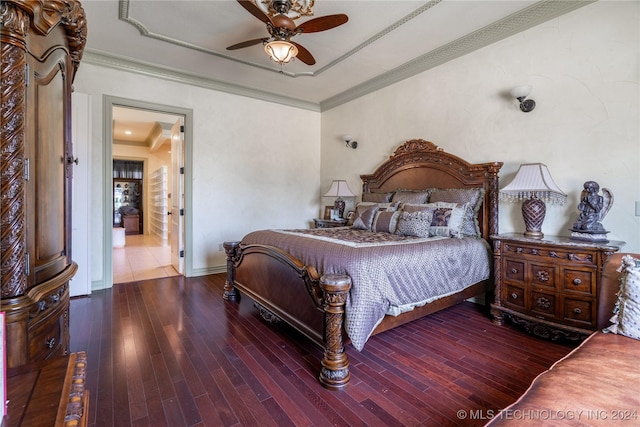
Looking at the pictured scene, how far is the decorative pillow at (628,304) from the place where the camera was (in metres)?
1.35

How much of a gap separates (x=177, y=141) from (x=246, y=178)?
1190 millimetres

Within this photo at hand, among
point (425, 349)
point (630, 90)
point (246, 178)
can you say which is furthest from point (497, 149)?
point (246, 178)

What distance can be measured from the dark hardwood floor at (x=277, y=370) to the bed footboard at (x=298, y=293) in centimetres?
16

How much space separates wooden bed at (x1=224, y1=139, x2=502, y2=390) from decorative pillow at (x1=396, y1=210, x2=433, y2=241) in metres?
0.65

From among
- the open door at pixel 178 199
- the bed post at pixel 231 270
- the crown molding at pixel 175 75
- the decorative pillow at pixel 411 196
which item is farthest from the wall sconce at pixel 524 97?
the open door at pixel 178 199

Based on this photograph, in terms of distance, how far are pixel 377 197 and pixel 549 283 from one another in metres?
2.31

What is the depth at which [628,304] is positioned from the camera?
1378mm

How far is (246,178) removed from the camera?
492 centimetres

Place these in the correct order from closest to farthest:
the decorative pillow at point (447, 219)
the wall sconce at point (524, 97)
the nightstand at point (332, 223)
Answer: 1. the wall sconce at point (524, 97)
2. the decorative pillow at point (447, 219)
3. the nightstand at point (332, 223)

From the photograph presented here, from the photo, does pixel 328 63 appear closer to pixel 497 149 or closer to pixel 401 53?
pixel 401 53

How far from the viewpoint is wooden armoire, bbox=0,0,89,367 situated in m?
1.00

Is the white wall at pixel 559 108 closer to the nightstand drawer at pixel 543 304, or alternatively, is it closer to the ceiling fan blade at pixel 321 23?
the nightstand drawer at pixel 543 304

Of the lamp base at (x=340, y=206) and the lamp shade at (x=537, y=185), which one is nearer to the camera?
the lamp shade at (x=537, y=185)

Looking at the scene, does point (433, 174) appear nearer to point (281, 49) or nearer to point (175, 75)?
point (281, 49)
